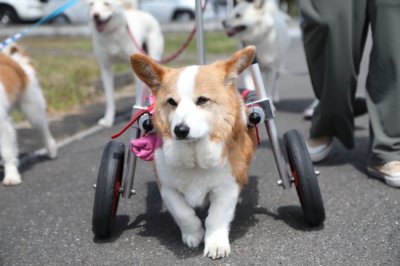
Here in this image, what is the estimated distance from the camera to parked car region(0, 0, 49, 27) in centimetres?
1402

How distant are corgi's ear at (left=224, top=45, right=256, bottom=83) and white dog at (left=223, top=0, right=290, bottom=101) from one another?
3.93 m

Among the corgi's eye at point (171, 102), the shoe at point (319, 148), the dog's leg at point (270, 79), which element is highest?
the corgi's eye at point (171, 102)

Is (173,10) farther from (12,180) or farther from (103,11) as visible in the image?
(12,180)

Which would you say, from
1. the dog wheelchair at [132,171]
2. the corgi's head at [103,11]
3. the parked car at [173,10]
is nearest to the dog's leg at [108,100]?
the corgi's head at [103,11]

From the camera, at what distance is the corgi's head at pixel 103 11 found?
5.75 meters

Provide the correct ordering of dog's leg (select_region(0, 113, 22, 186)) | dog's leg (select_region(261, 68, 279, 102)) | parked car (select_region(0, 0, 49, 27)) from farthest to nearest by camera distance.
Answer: parked car (select_region(0, 0, 49, 27)), dog's leg (select_region(261, 68, 279, 102)), dog's leg (select_region(0, 113, 22, 186))

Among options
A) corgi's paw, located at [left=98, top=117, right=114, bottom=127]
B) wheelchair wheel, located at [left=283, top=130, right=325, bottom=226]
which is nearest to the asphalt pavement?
wheelchair wheel, located at [left=283, top=130, right=325, bottom=226]

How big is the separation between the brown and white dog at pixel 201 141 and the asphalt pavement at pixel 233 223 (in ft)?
0.63

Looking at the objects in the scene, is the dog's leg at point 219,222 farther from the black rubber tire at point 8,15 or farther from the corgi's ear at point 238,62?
the black rubber tire at point 8,15

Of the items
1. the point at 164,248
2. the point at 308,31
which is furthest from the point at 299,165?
the point at 308,31

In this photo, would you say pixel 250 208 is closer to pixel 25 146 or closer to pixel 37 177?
pixel 37 177

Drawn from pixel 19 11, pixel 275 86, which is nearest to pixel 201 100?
pixel 275 86

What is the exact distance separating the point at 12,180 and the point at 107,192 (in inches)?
65.3

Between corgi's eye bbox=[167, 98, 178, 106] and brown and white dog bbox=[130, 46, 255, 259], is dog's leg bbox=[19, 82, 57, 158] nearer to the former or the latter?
brown and white dog bbox=[130, 46, 255, 259]
